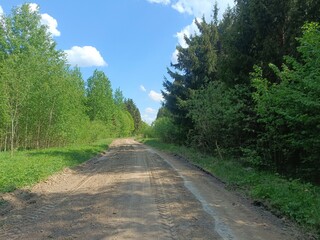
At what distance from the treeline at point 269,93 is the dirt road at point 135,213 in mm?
3558

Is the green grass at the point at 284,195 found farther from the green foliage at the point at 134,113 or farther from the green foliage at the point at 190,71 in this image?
the green foliage at the point at 134,113

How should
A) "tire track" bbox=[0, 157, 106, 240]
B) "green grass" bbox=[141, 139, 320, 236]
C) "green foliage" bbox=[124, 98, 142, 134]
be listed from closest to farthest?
"tire track" bbox=[0, 157, 106, 240]
"green grass" bbox=[141, 139, 320, 236]
"green foliage" bbox=[124, 98, 142, 134]

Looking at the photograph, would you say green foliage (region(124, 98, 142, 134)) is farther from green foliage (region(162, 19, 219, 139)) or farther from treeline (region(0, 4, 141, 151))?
green foliage (region(162, 19, 219, 139))

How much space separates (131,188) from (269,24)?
444 inches

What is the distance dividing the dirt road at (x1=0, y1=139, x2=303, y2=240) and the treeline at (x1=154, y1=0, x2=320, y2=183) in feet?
11.7

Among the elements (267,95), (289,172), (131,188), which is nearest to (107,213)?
(131,188)

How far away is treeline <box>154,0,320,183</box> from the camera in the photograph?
39.1 ft

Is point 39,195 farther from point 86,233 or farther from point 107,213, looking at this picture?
point 86,233

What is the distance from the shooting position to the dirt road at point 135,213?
6559mm

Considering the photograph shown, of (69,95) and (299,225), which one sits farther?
(69,95)

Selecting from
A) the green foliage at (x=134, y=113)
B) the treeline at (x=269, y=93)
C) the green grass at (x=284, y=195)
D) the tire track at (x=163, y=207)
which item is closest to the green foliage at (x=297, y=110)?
the treeline at (x=269, y=93)

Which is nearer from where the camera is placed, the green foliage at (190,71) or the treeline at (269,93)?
the treeline at (269,93)

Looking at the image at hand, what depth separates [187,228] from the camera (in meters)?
6.85

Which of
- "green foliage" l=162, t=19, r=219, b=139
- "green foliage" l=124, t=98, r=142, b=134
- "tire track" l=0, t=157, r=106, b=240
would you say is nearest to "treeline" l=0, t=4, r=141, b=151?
"green foliage" l=162, t=19, r=219, b=139
